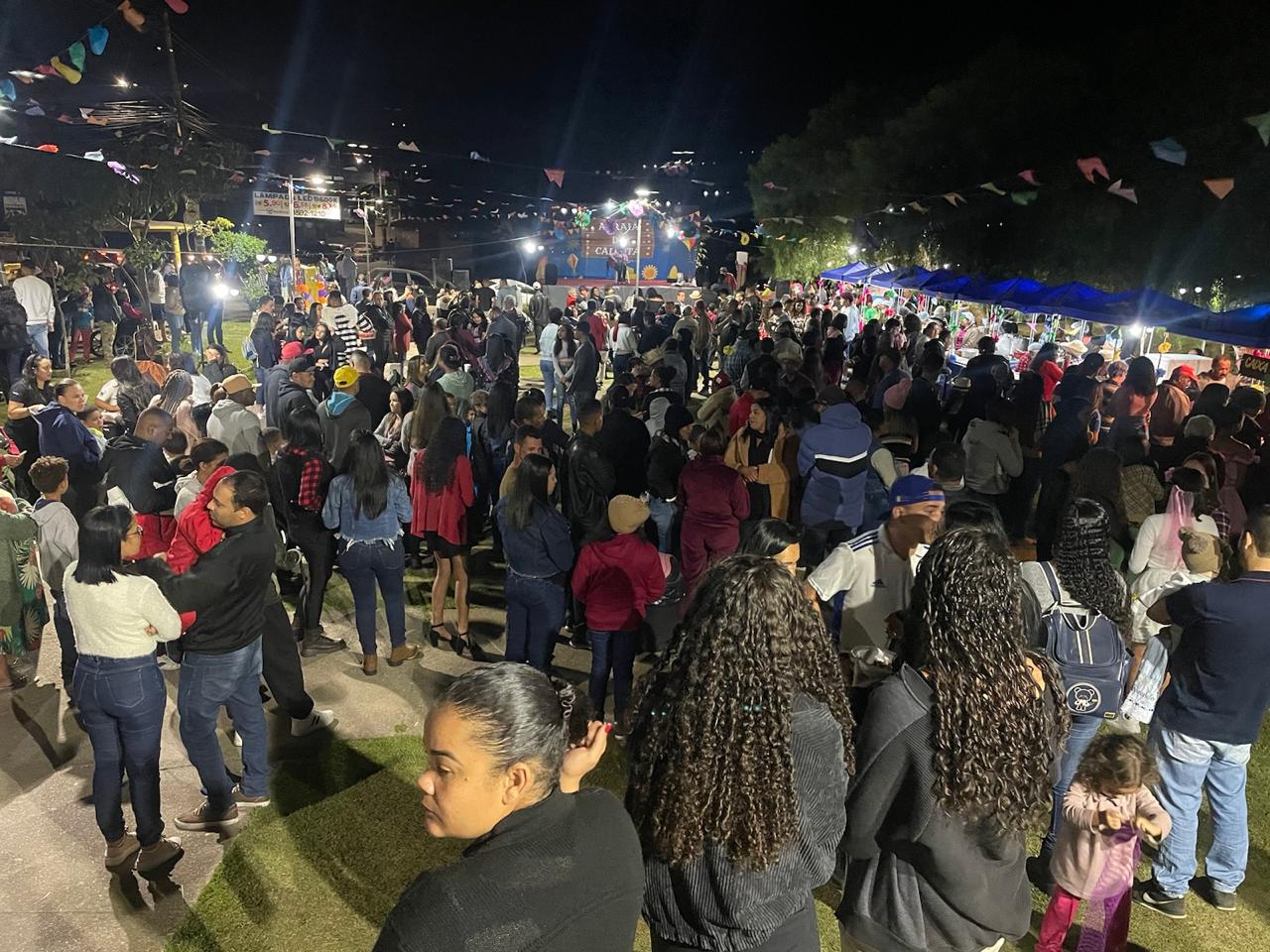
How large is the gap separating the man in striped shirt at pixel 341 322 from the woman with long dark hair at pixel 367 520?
6665mm

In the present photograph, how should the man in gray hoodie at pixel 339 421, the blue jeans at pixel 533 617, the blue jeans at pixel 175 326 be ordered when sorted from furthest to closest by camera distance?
1. the blue jeans at pixel 175 326
2. the man in gray hoodie at pixel 339 421
3. the blue jeans at pixel 533 617

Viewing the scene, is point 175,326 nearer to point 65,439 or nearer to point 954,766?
point 65,439

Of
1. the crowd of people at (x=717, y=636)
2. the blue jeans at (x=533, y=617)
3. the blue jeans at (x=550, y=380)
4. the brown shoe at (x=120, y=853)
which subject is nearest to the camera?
the crowd of people at (x=717, y=636)

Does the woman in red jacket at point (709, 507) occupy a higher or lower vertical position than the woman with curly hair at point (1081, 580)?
lower

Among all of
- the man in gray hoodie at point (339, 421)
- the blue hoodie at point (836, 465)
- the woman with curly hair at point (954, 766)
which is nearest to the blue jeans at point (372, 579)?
the man in gray hoodie at point (339, 421)

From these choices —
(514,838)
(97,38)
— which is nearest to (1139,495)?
(514,838)

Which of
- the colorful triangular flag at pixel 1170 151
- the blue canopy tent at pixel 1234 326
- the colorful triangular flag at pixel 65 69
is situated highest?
the colorful triangular flag at pixel 65 69

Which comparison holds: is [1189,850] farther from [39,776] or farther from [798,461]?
[39,776]

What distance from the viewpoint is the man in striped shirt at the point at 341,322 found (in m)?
11.5

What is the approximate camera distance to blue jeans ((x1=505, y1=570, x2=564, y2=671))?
4.96m

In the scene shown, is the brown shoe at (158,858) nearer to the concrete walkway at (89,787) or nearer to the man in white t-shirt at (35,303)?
the concrete walkway at (89,787)

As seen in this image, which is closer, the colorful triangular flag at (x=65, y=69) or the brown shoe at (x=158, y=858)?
the brown shoe at (x=158, y=858)

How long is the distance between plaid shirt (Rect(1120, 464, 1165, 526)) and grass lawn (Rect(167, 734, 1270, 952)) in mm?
1641

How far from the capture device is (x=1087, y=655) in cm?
318
